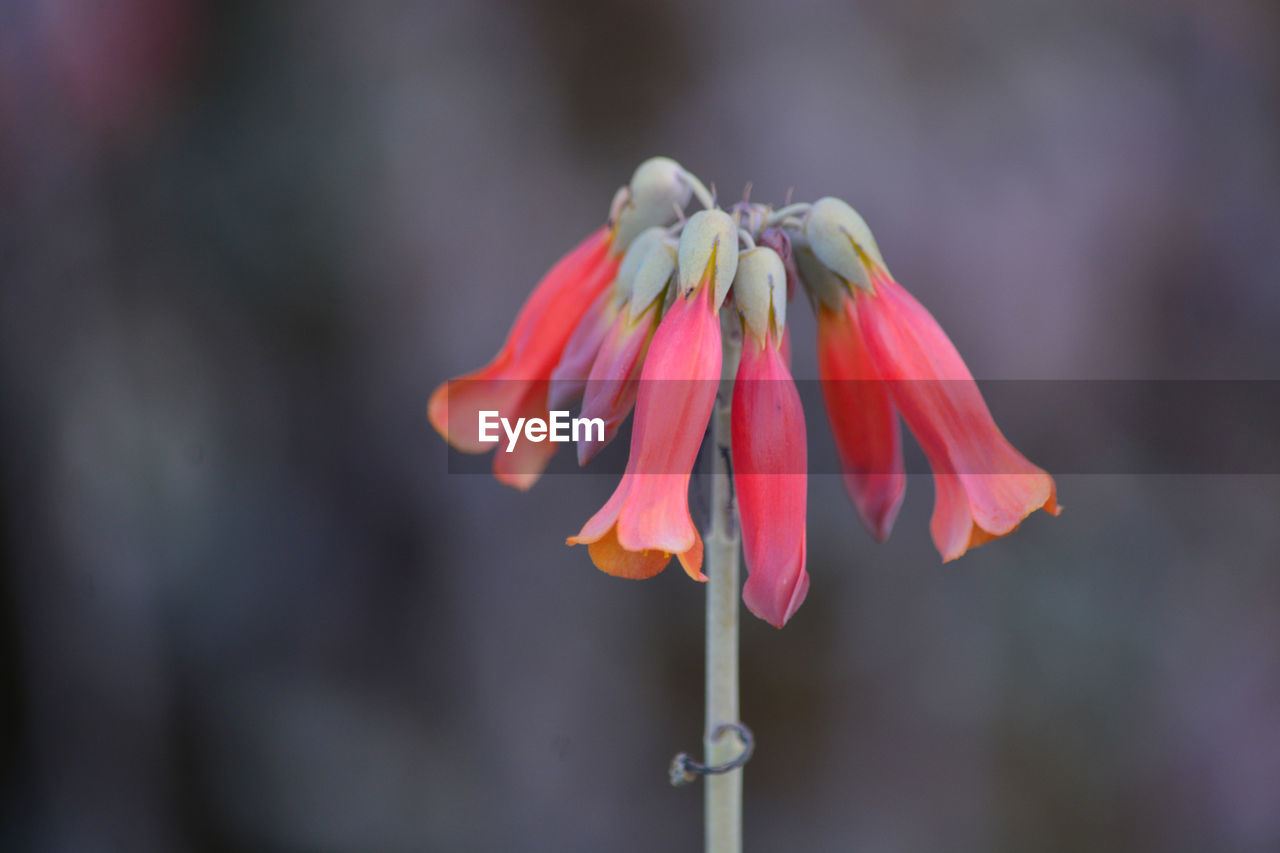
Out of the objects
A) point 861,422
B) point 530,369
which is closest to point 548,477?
point 530,369

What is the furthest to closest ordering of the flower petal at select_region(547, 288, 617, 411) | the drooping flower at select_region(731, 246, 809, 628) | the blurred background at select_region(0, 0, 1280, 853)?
the blurred background at select_region(0, 0, 1280, 853), the flower petal at select_region(547, 288, 617, 411), the drooping flower at select_region(731, 246, 809, 628)

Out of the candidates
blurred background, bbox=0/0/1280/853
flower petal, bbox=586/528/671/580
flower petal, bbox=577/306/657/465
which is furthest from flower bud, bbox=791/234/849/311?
blurred background, bbox=0/0/1280/853

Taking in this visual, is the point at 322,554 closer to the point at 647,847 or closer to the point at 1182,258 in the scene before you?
the point at 647,847

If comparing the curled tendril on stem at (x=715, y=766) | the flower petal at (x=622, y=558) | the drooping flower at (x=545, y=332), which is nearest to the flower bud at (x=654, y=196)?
the drooping flower at (x=545, y=332)

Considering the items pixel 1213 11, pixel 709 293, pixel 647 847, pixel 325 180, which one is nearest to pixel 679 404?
pixel 709 293

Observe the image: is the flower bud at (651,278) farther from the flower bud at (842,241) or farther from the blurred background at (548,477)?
the blurred background at (548,477)

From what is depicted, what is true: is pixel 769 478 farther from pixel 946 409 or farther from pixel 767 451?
pixel 946 409

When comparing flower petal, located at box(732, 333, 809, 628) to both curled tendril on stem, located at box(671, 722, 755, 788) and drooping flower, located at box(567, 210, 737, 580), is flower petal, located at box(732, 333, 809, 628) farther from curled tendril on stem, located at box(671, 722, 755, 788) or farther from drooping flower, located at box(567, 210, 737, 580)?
curled tendril on stem, located at box(671, 722, 755, 788)
